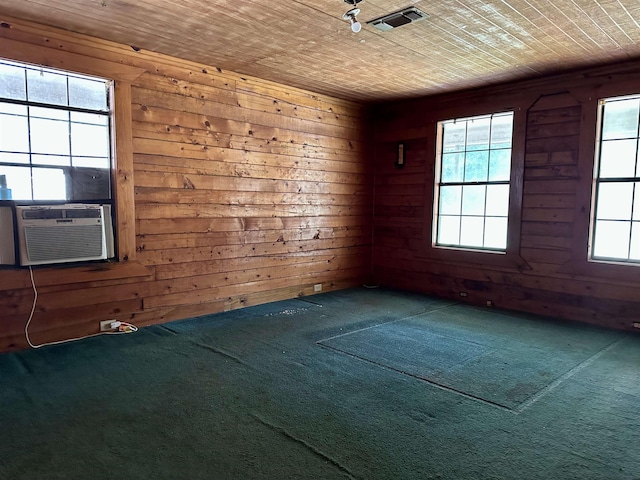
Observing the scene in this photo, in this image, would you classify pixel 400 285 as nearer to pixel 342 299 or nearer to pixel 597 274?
pixel 342 299

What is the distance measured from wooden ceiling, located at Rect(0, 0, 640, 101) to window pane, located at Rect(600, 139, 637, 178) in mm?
843

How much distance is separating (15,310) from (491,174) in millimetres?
5089

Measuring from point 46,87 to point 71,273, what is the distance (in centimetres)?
156

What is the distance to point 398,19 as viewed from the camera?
3236 mm

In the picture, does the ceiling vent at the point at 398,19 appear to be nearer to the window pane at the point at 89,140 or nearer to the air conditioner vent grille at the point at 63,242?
the window pane at the point at 89,140

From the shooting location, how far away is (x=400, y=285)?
243 inches

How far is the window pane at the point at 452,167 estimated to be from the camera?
→ 18.2ft

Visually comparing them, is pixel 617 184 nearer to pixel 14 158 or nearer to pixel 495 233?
pixel 495 233

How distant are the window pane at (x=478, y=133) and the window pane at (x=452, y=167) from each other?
186mm

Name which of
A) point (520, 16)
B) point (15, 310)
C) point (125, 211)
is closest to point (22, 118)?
point (125, 211)

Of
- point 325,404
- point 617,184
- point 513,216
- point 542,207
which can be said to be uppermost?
point 617,184

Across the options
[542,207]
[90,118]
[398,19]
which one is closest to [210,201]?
[90,118]

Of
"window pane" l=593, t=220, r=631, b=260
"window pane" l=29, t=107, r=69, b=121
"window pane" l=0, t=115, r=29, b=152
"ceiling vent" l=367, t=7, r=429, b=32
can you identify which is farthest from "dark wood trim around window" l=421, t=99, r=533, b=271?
"window pane" l=0, t=115, r=29, b=152

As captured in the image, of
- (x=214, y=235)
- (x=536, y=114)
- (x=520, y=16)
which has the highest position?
(x=520, y=16)
